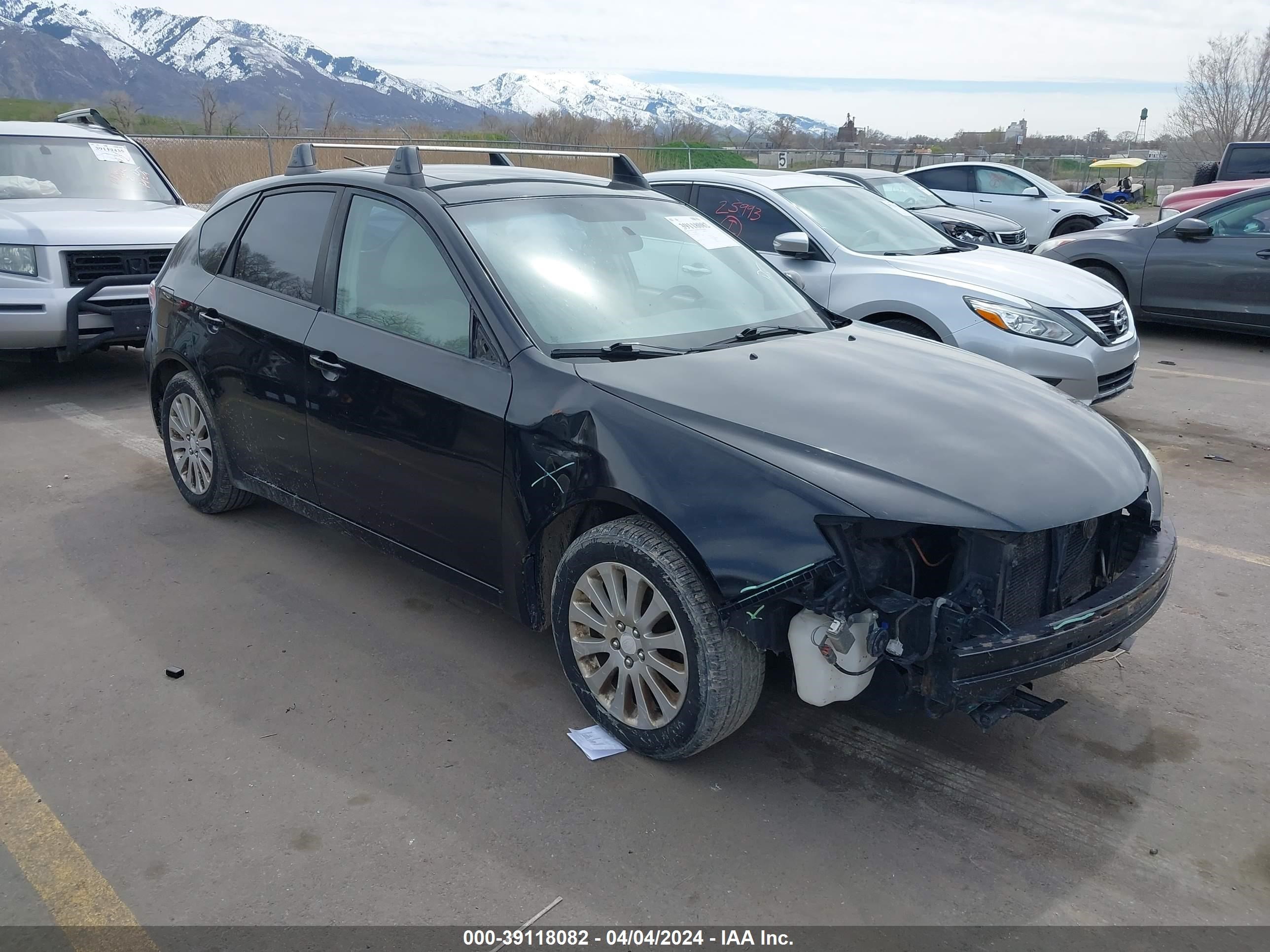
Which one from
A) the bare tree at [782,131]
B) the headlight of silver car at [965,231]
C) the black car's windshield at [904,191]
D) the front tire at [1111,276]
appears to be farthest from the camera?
the bare tree at [782,131]

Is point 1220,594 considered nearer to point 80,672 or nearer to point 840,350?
point 840,350

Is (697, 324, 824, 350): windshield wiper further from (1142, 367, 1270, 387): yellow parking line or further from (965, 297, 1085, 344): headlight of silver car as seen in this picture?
Answer: (1142, 367, 1270, 387): yellow parking line

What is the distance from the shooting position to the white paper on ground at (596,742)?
10.9 ft

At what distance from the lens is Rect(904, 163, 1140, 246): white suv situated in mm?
16641

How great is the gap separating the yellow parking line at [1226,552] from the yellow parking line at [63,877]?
15.6 ft

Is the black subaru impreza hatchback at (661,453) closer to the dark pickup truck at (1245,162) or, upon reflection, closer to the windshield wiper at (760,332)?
the windshield wiper at (760,332)

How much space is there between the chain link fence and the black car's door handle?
7.36 m

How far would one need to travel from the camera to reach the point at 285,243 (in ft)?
14.9

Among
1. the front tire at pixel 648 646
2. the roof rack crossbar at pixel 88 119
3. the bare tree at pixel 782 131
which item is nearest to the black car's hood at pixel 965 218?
the roof rack crossbar at pixel 88 119

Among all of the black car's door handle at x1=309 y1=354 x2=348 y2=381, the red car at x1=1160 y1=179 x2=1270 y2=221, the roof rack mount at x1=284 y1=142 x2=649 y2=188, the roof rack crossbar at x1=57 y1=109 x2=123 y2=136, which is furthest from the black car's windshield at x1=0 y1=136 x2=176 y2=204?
the red car at x1=1160 y1=179 x2=1270 y2=221

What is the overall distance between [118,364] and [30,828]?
23.0 feet

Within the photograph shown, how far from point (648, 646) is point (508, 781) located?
612 millimetres

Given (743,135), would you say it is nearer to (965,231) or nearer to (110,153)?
(965,231)

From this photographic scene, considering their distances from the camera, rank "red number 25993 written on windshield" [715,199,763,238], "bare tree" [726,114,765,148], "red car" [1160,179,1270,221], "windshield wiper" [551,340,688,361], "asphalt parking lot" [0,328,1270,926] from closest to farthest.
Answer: "asphalt parking lot" [0,328,1270,926] → "windshield wiper" [551,340,688,361] → "red number 25993 written on windshield" [715,199,763,238] → "red car" [1160,179,1270,221] → "bare tree" [726,114,765,148]
